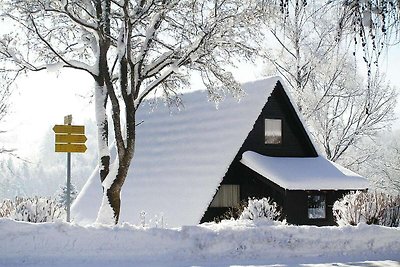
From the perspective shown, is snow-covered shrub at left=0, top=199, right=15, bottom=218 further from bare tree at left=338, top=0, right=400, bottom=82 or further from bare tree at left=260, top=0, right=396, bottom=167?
bare tree at left=260, top=0, right=396, bottom=167

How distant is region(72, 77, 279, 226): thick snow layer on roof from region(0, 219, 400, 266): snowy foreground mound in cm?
829

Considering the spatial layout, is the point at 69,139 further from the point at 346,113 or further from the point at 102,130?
the point at 346,113

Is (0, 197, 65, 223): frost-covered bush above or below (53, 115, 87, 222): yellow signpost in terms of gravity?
below

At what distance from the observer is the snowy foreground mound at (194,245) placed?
39.4 feet

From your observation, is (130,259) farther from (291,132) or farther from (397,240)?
(291,132)

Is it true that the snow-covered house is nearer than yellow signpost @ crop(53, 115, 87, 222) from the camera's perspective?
No

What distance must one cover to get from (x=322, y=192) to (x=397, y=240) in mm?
9902

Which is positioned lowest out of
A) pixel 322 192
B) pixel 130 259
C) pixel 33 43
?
pixel 130 259

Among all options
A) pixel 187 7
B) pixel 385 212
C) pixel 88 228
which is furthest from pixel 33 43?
pixel 385 212

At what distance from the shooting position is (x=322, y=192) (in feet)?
81.1

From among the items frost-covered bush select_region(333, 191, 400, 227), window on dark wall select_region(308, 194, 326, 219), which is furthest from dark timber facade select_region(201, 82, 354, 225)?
frost-covered bush select_region(333, 191, 400, 227)

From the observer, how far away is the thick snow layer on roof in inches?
914

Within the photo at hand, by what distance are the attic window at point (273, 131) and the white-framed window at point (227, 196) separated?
2.43 m

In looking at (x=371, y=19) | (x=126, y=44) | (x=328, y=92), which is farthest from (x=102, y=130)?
(x=328, y=92)
